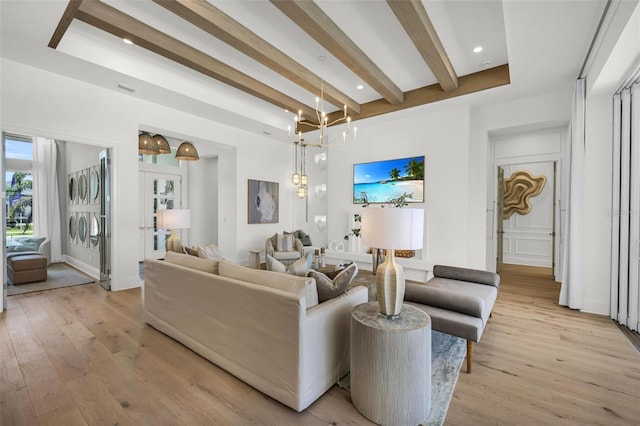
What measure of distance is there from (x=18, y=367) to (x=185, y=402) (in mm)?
1554

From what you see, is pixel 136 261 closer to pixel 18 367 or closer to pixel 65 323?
pixel 65 323

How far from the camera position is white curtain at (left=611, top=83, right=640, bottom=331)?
3023 mm

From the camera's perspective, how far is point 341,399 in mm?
1895

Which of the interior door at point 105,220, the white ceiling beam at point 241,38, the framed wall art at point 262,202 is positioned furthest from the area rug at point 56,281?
the white ceiling beam at point 241,38

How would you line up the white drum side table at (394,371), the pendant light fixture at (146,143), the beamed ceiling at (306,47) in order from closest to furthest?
1. the white drum side table at (394,371)
2. the beamed ceiling at (306,47)
3. the pendant light fixture at (146,143)

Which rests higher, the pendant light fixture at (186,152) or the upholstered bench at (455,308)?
the pendant light fixture at (186,152)

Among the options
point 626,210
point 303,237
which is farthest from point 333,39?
point 303,237

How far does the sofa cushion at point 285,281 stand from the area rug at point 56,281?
422cm

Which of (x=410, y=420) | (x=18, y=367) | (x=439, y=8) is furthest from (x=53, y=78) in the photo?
(x=410, y=420)

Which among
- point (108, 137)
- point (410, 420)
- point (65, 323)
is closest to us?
point (410, 420)

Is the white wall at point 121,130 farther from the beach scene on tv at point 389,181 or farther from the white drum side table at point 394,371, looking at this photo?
the white drum side table at point 394,371

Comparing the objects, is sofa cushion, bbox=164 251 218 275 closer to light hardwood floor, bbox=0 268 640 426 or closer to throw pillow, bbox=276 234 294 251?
light hardwood floor, bbox=0 268 640 426

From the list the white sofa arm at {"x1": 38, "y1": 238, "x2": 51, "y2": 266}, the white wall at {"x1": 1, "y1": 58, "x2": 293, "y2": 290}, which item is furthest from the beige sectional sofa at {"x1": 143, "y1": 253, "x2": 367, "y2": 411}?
the white sofa arm at {"x1": 38, "y1": 238, "x2": 51, "y2": 266}

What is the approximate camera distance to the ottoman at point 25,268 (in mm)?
4457
